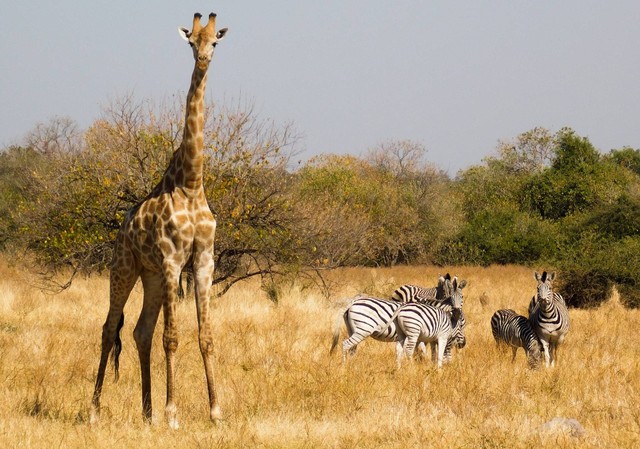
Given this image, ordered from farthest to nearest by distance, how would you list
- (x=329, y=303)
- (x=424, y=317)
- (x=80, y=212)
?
(x=329, y=303)
(x=80, y=212)
(x=424, y=317)

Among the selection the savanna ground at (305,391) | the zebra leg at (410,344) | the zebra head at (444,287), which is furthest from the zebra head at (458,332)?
the zebra leg at (410,344)

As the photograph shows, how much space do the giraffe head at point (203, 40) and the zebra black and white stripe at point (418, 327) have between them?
4.81m

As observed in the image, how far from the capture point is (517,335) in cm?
1192

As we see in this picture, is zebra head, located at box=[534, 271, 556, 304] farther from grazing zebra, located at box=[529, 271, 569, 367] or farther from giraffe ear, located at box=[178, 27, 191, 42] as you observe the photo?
giraffe ear, located at box=[178, 27, 191, 42]

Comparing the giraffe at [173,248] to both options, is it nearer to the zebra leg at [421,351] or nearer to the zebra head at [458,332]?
the zebra leg at [421,351]

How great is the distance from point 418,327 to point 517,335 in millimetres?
1605

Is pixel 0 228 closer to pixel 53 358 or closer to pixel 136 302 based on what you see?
pixel 136 302

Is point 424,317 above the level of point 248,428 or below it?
above

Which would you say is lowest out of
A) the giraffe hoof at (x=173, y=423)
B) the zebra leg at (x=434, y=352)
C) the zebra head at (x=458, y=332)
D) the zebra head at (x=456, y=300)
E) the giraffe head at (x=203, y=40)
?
the giraffe hoof at (x=173, y=423)

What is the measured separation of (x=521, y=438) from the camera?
6906 mm

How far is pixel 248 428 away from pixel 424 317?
458 cm

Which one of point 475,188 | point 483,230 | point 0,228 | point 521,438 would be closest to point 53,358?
point 521,438

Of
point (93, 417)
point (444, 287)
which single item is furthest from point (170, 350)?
point (444, 287)

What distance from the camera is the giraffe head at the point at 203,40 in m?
7.86
